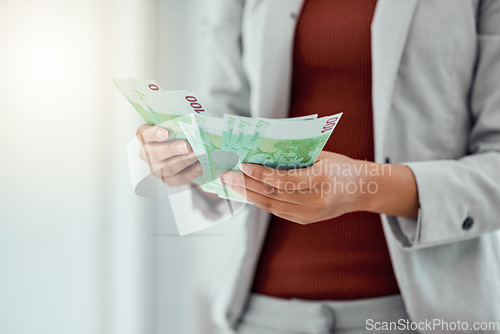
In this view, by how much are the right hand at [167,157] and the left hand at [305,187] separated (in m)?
0.07

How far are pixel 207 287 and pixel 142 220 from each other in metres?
0.36

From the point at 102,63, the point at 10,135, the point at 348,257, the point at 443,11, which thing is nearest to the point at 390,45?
the point at 443,11

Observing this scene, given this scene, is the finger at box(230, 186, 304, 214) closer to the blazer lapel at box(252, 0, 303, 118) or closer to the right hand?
the right hand

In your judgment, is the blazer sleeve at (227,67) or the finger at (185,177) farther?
the blazer sleeve at (227,67)

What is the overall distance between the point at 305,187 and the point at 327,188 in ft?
0.13

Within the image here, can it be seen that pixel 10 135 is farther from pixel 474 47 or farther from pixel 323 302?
pixel 474 47

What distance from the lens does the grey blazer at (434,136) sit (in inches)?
28.4

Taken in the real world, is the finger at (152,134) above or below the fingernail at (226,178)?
above

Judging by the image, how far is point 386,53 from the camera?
2.60 ft

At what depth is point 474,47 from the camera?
2.64 ft

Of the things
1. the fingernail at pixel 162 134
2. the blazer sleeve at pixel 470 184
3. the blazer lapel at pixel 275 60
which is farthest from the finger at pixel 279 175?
the blazer lapel at pixel 275 60

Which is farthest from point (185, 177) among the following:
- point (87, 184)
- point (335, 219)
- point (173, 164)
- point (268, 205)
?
point (87, 184)

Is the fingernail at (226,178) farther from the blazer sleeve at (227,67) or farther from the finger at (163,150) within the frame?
the blazer sleeve at (227,67)

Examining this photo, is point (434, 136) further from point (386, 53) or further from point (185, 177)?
point (185, 177)
